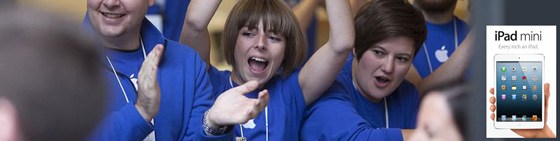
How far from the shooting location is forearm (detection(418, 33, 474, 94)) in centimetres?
274

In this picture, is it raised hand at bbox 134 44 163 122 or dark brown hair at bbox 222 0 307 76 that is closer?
raised hand at bbox 134 44 163 122

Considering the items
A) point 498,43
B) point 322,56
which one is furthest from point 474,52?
point 322,56

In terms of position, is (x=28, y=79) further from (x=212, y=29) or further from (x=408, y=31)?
(x=212, y=29)

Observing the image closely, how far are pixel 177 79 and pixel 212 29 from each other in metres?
0.61

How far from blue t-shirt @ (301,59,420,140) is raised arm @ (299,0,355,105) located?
52 mm

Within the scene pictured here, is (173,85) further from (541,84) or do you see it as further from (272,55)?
(541,84)

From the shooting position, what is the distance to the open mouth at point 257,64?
271 centimetres

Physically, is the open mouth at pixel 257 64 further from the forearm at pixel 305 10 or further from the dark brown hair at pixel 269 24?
the forearm at pixel 305 10

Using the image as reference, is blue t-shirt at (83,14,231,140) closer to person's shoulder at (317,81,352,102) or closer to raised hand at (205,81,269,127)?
raised hand at (205,81,269,127)

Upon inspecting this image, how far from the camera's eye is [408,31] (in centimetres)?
286

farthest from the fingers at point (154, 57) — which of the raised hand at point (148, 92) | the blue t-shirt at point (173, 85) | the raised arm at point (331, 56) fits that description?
the raised arm at point (331, 56)

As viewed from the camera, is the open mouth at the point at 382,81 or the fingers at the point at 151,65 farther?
the open mouth at the point at 382,81

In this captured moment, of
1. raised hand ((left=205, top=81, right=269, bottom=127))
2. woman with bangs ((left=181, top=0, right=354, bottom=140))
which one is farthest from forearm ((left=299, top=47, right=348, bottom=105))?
raised hand ((left=205, top=81, right=269, bottom=127))

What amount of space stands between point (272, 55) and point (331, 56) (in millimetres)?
163
